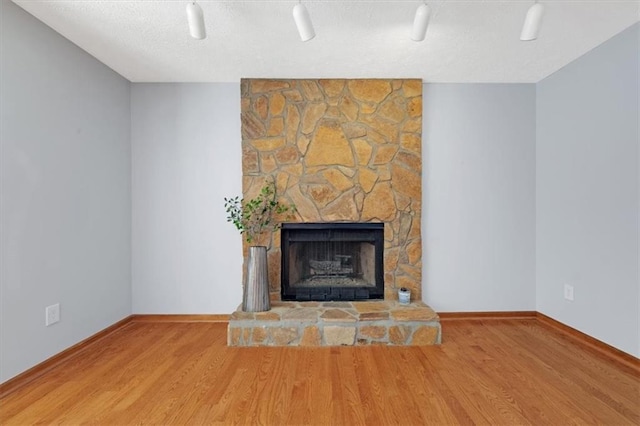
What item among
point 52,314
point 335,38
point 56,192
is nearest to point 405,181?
point 335,38

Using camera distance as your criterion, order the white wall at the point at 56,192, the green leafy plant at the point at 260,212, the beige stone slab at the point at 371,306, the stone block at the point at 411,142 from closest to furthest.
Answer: the white wall at the point at 56,192
the beige stone slab at the point at 371,306
the green leafy plant at the point at 260,212
the stone block at the point at 411,142

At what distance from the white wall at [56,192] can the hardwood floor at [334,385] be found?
0.31 metres

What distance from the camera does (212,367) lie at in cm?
230

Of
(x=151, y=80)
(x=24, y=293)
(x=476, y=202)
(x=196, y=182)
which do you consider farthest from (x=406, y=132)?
(x=24, y=293)

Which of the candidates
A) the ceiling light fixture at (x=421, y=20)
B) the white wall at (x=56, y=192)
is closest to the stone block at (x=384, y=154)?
the ceiling light fixture at (x=421, y=20)

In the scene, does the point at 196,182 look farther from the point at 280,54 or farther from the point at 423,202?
the point at 423,202

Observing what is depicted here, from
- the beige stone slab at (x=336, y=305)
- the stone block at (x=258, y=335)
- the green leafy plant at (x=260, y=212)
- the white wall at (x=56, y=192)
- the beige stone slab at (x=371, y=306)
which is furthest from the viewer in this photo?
the green leafy plant at (x=260, y=212)

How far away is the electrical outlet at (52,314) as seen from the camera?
2.25 metres

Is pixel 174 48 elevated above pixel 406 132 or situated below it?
above

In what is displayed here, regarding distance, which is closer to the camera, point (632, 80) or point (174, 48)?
point (632, 80)

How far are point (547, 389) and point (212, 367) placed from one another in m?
2.02

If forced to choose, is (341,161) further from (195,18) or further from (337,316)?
(195,18)

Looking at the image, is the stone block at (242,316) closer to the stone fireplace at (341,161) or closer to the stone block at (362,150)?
the stone fireplace at (341,161)

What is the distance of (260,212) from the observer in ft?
10.1
